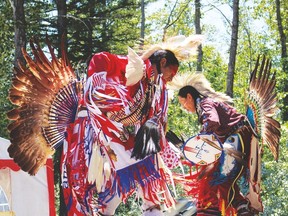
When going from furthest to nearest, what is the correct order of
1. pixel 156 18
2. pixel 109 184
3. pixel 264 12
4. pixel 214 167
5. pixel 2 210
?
pixel 156 18 < pixel 264 12 < pixel 2 210 < pixel 214 167 < pixel 109 184

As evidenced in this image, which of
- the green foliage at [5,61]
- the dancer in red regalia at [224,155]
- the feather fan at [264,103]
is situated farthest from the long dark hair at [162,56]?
the green foliage at [5,61]

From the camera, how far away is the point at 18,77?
402 centimetres

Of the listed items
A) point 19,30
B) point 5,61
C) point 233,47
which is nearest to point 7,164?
point 233,47

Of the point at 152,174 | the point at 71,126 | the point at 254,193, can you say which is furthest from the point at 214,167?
the point at 71,126

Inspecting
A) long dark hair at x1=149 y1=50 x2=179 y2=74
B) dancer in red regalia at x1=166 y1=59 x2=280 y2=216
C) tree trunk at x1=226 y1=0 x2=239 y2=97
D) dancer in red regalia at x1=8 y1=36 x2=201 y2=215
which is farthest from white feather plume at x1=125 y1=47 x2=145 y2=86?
tree trunk at x1=226 y1=0 x2=239 y2=97

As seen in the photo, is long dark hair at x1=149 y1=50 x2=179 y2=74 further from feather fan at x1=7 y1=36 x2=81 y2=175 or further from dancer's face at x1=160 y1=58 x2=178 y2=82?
feather fan at x1=7 y1=36 x2=81 y2=175

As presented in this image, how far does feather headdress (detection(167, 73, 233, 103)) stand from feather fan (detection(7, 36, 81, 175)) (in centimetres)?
79

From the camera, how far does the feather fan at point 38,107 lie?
13.1ft

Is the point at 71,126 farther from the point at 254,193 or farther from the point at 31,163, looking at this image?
the point at 254,193

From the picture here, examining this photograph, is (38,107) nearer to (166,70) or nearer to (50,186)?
(166,70)

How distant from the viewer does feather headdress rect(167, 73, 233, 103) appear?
4531 millimetres

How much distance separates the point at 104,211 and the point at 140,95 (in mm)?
730

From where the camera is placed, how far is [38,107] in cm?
403

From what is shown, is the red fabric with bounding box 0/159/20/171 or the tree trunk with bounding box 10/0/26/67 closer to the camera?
the red fabric with bounding box 0/159/20/171
